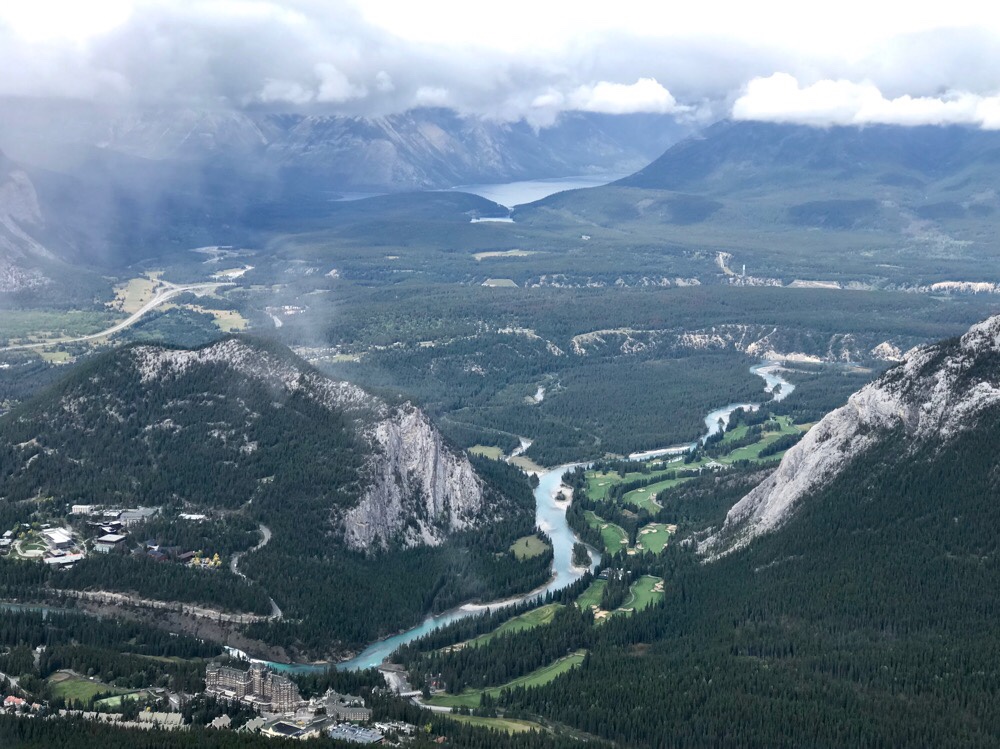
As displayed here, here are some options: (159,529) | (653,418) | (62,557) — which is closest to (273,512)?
(159,529)

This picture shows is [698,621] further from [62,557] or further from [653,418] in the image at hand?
[653,418]

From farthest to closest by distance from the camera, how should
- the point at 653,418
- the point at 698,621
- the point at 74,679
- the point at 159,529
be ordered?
the point at 653,418 → the point at 159,529 → the point at 698,621 → the point at 74,679

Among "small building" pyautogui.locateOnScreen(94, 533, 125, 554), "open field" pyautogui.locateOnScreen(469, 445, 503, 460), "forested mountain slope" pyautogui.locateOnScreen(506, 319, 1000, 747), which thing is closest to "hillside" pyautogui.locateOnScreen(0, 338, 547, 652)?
"small building" pyautogui.locateOnScreen(94, 533, 125, 554)

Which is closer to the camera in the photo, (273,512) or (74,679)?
(74,679)

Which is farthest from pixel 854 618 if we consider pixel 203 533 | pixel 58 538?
pixel 58 538

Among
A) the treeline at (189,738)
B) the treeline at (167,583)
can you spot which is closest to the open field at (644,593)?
the treeline at (167,583)

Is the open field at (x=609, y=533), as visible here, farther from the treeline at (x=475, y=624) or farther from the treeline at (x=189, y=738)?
the treeline at (x=189, y=738)
